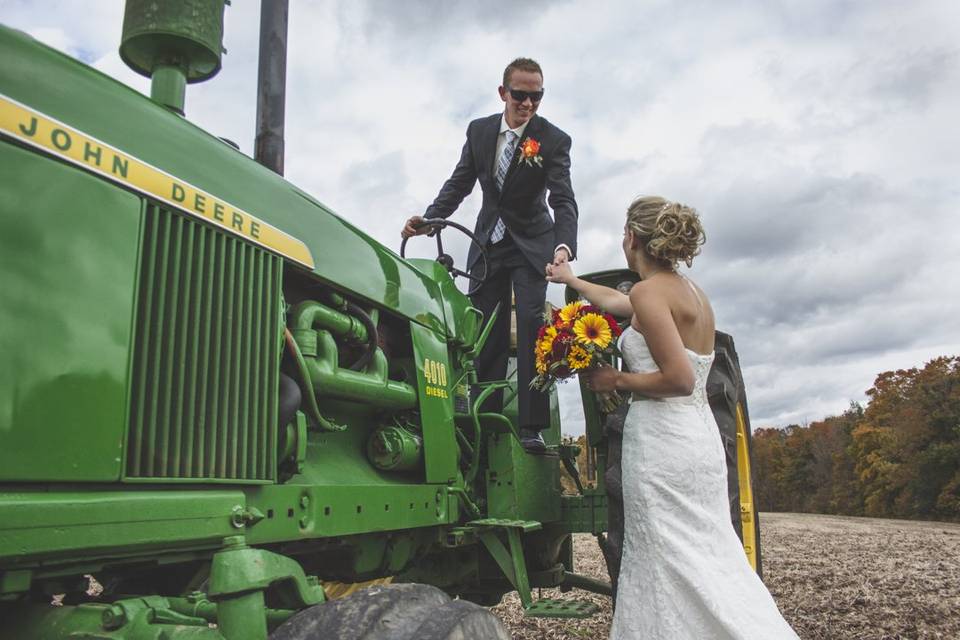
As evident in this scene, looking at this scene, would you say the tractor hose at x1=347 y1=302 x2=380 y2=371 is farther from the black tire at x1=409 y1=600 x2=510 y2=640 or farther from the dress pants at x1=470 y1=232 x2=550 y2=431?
the dress pants at x1=470 y1=232 x2=550 y2=431

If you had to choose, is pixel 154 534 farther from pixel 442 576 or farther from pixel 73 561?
pixel 442 576

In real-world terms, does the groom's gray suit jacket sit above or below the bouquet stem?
above

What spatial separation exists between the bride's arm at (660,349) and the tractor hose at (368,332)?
0.94 meters

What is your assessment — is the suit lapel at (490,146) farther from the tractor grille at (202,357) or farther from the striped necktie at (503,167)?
the tractor grille at (202,357)

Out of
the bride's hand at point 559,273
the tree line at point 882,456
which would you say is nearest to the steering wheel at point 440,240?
the bride's hand at point 559,273

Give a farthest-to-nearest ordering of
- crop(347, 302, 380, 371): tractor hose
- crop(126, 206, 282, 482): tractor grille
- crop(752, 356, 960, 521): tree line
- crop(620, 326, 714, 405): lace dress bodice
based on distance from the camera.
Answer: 1. crop(752, 356, 960, 521): tree line
2. crop(620, 326, 714, 405): lace dress bodice
3. crop(347, 302, 380, 371): tractor hose
4. crop(126, 206, 282, 482): tractor grille

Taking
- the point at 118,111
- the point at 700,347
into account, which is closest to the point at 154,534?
the point at 118,111

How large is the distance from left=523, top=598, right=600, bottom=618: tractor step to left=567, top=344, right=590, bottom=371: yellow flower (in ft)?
3.10

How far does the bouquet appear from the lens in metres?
3.15

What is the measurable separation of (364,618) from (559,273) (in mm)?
2159

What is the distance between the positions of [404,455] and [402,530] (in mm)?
316

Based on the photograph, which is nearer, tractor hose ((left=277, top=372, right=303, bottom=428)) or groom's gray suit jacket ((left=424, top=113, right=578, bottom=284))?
tractor hose ((left=277, top=372, right=303, bottom=428))

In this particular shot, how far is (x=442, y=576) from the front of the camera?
3.64 metres

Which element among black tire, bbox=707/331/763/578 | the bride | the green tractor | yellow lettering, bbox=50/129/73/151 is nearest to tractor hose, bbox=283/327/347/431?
the green tractor
